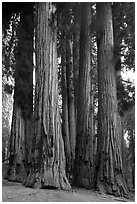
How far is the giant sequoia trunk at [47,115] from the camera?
5.74 meters

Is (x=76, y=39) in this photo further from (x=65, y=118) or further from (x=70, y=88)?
(x=65, y=118)

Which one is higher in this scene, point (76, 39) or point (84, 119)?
point (76, 39)

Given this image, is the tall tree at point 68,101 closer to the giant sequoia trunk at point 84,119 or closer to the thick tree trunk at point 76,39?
the thick tree trunk at point 76,39

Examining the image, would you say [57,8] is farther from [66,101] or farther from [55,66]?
[66,101]

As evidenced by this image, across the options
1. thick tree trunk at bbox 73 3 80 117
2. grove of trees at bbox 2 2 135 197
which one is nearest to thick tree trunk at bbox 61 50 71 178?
grove of trees at bbox 2 2 135 197

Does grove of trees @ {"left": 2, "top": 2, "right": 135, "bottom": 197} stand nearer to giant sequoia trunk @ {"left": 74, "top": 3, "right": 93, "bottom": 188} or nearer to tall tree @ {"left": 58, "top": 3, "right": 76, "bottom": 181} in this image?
giant sequoia trunk @ {"left": 74, "top": 3, "right": 93, "bottom": 188}

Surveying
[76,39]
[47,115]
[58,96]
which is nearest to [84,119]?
[58,96]

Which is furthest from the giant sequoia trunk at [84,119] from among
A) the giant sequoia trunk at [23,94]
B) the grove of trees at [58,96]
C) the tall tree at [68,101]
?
the tall tree at [68,101]

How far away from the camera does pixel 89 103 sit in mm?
8789

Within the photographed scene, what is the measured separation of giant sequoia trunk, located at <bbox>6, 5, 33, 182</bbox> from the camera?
8711 millimetres

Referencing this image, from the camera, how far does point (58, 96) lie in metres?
8.44

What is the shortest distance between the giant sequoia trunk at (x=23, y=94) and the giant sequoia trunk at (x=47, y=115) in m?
2.17

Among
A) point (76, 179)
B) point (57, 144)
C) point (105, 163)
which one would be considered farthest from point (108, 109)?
point (76, 179)

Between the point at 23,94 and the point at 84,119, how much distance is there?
210 cm
